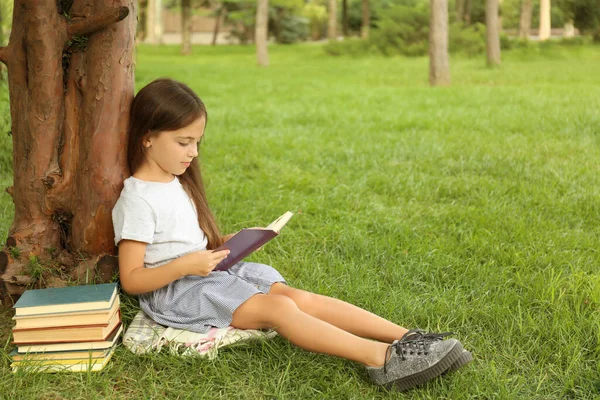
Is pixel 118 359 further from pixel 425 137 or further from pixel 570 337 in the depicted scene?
pixel 425 137

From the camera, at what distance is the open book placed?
261 cm

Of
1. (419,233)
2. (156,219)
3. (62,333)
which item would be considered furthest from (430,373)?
(419,233)

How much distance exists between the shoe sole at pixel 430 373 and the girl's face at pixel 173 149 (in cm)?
115

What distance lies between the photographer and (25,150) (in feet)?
9.55

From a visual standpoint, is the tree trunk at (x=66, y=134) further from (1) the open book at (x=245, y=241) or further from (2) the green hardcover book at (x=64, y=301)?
(1) the open book at (x=245, y=241)

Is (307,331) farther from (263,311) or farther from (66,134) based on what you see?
(66,134)

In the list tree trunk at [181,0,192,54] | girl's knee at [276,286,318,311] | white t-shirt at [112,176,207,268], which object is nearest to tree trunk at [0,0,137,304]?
white t-shirt at [112,176,207,268]

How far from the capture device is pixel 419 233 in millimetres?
4066

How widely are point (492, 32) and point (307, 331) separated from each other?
1356 cm

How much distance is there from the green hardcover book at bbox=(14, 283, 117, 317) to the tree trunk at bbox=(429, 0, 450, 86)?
9.76 m

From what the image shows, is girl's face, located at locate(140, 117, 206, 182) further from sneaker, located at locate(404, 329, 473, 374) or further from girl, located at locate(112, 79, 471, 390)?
sneaker, located at locate(404, 329, 473, 374)

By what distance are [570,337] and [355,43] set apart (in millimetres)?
20540

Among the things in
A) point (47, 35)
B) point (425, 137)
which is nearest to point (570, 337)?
point (47, 35)

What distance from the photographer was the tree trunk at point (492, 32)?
1457 centimetres
